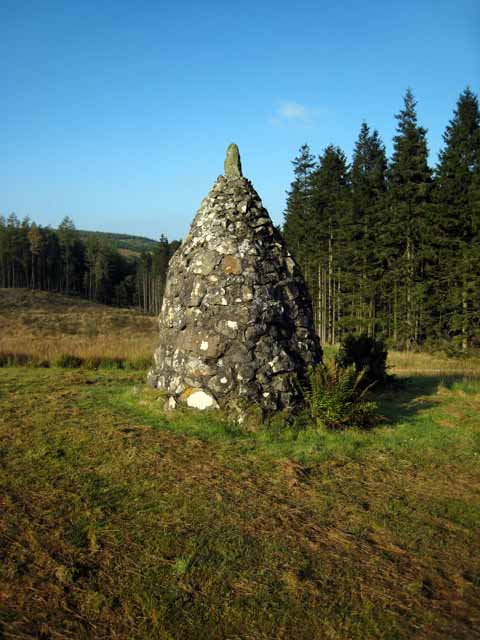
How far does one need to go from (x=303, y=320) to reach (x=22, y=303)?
5333cm

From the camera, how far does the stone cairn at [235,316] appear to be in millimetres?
6285

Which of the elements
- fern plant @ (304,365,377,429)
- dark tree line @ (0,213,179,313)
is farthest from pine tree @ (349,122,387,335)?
dark tree line @ (0,213,179,313)

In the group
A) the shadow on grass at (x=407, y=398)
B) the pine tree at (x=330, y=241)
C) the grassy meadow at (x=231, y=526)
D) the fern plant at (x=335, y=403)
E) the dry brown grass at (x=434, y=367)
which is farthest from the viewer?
the pine tree at (x=330, y=241)

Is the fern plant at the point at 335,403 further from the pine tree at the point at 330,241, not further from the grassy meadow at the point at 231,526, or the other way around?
the pine tree at the point at 330,241

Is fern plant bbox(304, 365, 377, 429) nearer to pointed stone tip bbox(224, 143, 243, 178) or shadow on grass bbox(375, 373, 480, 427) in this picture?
shadow on grass bbox(375, 373, 480, 427)

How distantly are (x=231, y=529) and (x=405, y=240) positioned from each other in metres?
25.9

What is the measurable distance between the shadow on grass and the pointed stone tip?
484cm

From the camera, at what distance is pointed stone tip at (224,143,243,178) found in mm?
7852

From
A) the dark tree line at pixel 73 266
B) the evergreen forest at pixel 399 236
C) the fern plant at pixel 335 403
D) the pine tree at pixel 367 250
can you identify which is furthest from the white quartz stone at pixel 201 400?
the dark tree line at pixel 73 266

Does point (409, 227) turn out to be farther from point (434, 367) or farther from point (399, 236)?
point (434, 367)

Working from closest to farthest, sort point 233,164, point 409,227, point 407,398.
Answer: point 233,164, point 407,398, point 409,227

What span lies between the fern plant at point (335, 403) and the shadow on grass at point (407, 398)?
2.10 feet

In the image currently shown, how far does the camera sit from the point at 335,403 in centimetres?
622

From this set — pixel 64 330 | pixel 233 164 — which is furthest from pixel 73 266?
pixel 233 164
